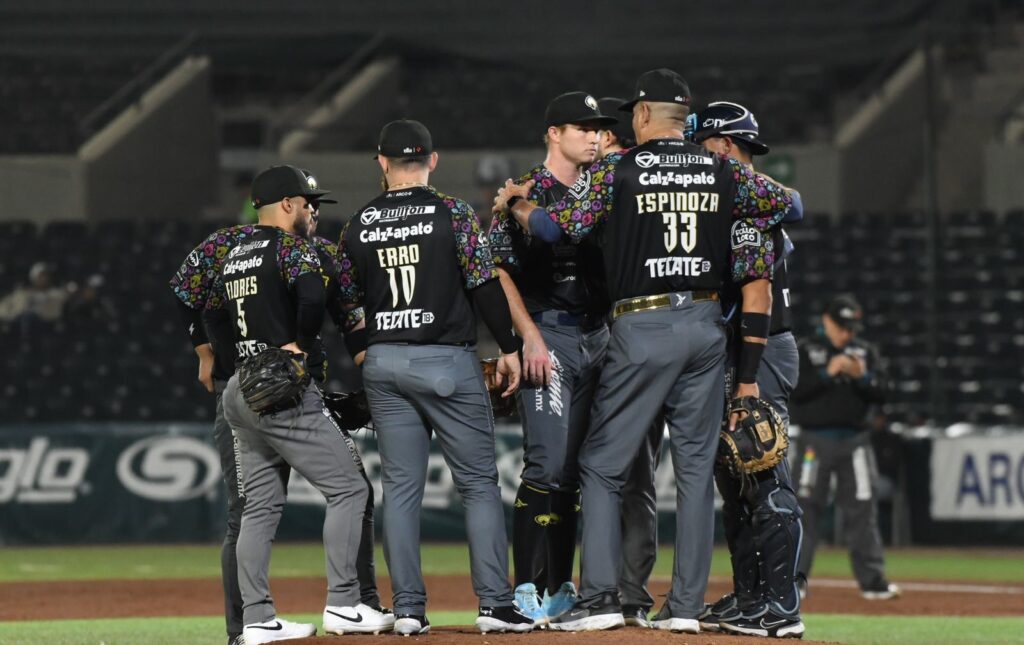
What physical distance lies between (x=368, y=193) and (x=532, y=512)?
1625cm

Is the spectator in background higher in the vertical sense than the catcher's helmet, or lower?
higher

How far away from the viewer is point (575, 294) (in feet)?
24.8

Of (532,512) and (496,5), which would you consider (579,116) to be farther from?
(496,5)

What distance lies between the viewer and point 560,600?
7.45 m

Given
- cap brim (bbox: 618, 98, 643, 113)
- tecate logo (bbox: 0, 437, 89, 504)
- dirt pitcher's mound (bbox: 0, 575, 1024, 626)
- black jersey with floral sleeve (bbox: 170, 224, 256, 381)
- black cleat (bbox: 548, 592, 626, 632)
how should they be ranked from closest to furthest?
black cleat (bbox: 548, 592, 626, 632)
cap brim (bbox: 618, 98, 643, 113)
black jersey with floral sleeve (bbox: 170, 224, 256, 381)
dirt pitcher's mound (bbox: 0, 575, 1024, 626)
tecate logo (bbox: 0, 437, 89, 504)

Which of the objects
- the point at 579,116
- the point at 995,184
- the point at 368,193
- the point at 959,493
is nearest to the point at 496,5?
the point at 368,193

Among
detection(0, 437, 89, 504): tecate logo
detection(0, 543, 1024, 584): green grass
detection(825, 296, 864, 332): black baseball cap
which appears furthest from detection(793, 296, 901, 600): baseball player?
detection(0, 437, 89, 504): tecate logo

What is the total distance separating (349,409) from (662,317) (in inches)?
68.8

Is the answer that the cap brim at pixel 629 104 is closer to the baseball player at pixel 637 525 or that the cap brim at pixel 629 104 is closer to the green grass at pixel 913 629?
the baseball player at pixel 637 525

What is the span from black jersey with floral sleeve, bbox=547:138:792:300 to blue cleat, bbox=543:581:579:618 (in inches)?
55.4

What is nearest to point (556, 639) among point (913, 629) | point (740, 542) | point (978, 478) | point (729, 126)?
point (740, 542)

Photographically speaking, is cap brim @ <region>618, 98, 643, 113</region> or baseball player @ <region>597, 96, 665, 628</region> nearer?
cap brim @ <region>618, 98, 643, 113</region>

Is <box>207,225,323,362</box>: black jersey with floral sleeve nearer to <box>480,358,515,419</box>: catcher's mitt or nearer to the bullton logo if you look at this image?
the bullton logo

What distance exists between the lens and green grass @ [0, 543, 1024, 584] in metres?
14.3
